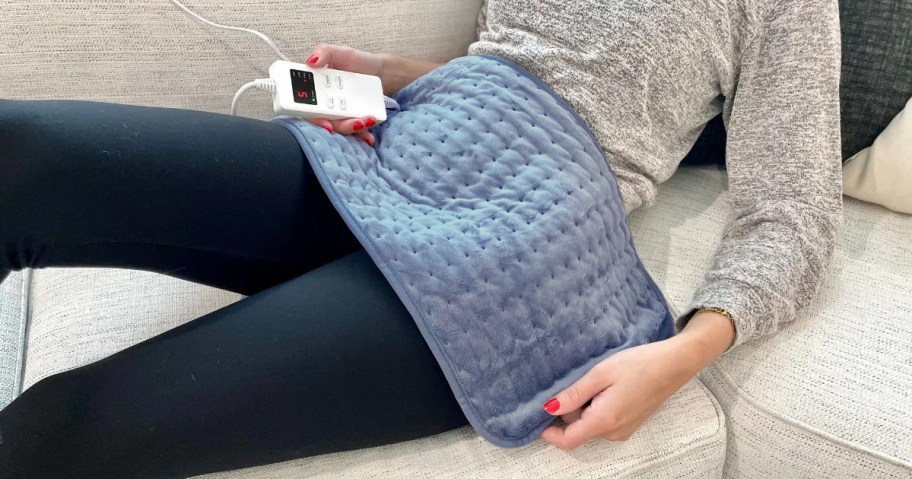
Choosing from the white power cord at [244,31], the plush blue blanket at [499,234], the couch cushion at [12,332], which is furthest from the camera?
the white power cord at [244,31]

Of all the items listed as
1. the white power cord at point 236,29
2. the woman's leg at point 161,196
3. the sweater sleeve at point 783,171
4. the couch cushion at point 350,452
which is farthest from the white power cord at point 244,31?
the sweater sleeve at point 783,171

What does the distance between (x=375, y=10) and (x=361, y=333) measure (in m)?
0.57

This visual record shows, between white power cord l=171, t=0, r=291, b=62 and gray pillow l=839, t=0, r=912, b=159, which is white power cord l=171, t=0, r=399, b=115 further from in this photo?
gray pillow l=839, t=0, r=912, b=159

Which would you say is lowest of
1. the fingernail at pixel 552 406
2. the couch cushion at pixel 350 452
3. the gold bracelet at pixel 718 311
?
the couch cushion at pixel 350 452

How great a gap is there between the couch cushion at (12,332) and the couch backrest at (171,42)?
256mm

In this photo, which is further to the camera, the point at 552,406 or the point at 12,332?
the point at 12,332

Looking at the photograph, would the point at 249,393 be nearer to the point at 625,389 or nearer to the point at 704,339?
the point at 625,389

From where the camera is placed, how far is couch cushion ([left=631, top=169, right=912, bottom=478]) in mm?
763

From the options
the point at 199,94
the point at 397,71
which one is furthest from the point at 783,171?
the point at 199,94

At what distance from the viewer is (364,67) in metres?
0.96

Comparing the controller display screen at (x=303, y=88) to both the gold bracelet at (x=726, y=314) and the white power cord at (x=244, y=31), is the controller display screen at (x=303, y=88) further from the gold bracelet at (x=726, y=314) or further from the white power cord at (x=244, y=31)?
the gold bracelet at (x=726, y=314)

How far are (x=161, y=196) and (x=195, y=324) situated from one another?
13 centimetres

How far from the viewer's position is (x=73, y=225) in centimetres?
64

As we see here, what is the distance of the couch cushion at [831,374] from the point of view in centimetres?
76
